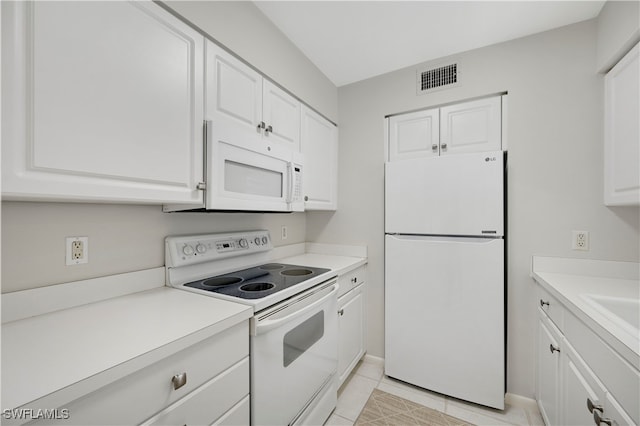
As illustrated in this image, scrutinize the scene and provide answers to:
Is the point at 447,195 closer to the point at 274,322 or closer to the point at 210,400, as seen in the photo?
the point at 274,322

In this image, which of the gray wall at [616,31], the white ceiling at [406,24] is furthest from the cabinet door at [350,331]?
the gray wall at [616,31]

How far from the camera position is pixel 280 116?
1779 millimetres

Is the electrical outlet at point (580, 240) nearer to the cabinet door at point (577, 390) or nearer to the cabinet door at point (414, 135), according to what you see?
the cabinet door at point (577, 390)

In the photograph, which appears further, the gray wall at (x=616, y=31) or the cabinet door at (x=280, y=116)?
the cabinet door at (x=280, y=116)

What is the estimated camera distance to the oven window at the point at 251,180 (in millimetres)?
1345

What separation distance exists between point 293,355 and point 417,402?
3.73 feet

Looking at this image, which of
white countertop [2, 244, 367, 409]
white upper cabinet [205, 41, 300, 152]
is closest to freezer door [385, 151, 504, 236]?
white upper cabinet [205, 41, 300, 152]

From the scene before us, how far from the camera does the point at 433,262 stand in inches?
74.9

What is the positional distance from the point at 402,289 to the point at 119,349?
1760 mm

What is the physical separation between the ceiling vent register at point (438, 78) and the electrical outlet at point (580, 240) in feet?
4.31

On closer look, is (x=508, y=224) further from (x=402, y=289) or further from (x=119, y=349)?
(x=119, y=349)

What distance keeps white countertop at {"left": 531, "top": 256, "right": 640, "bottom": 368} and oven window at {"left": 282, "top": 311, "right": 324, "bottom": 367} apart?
3.82 feet

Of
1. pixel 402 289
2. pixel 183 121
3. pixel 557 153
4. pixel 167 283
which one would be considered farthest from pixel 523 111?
pixel 167 283

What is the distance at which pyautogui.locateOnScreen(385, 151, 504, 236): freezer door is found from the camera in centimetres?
174
